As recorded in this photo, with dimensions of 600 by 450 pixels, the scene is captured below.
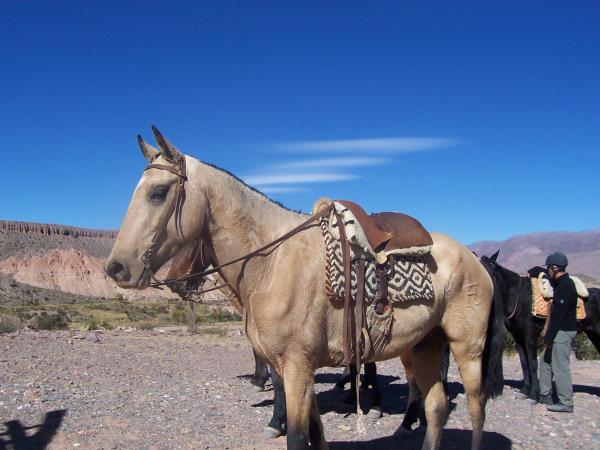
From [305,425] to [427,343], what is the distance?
5.53 feet

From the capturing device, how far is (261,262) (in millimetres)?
3975

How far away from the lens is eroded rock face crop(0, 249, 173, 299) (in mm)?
66875

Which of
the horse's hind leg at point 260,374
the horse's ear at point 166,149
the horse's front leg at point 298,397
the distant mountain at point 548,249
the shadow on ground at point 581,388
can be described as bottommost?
the shadow on ground at point 581,388

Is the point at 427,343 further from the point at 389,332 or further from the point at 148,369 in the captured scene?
the point at 148,369

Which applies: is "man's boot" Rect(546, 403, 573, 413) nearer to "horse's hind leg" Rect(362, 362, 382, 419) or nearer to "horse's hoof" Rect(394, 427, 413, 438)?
"horse's hind leg" Rect(362, 362, 382, 419)

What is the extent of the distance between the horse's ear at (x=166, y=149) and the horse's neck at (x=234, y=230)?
0.25 m

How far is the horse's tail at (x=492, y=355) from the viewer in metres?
4.98

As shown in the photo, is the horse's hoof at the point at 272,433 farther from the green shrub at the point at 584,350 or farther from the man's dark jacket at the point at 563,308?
the green shrub at the point at 584,350

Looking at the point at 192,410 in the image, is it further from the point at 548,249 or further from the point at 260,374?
the point at 548,249

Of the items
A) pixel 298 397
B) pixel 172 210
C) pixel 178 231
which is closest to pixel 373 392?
pixel 298 397

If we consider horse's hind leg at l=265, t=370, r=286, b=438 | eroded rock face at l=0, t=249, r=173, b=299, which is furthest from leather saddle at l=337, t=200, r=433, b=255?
eroded rock face at l=0, t=249, r=173, b=299

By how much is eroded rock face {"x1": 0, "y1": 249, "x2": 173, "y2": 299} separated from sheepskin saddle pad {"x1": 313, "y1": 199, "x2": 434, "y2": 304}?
6325 cm

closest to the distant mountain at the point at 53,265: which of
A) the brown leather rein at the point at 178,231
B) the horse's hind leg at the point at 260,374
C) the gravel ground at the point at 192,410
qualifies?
the gravel ground at the point at 192,410

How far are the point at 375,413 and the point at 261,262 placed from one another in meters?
4.55
